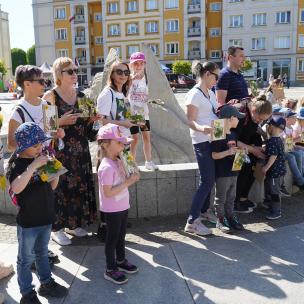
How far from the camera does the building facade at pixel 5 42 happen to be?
6462 centimetres

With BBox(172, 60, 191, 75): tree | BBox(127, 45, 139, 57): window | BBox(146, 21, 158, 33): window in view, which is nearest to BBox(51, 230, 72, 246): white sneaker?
BBox(172, 60, 191, 75): tree

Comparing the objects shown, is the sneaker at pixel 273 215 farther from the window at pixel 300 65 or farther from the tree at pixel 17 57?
the tree at pixel 17 57

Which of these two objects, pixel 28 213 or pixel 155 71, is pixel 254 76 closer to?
pixel 155 71

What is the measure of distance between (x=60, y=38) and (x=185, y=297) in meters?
56.4

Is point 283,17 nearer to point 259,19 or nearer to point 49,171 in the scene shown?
point 259,19

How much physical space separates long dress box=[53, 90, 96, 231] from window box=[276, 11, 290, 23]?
153 feet

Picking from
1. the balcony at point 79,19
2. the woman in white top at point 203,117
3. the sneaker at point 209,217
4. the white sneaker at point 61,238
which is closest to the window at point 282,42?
the balcony at point 79,19

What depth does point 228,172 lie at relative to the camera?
4520 mm

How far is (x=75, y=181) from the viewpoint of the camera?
430cm

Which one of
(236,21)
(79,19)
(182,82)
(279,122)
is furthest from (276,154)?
(79,19)

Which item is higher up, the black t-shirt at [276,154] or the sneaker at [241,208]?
the black t-shirt at [276,154]

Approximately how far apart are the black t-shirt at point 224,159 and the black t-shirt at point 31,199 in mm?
2066

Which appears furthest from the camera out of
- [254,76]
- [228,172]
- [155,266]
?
[254,76]

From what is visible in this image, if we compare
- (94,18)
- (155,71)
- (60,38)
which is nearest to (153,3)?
(94,18)
